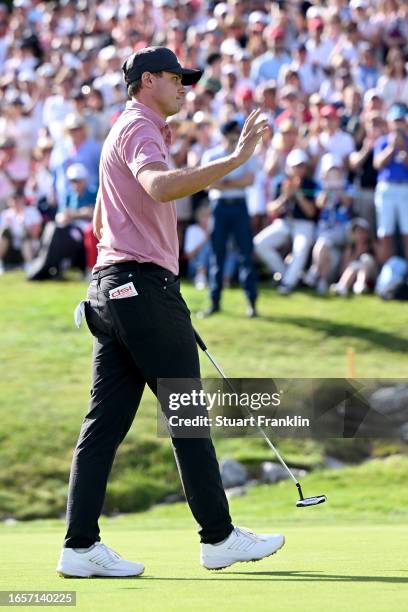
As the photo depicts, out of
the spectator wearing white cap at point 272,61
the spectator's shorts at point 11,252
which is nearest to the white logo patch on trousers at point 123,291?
the spectator wearing white cap at point 272,61

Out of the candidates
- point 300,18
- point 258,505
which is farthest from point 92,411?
point 300,18

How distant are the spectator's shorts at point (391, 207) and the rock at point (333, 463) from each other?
416cm

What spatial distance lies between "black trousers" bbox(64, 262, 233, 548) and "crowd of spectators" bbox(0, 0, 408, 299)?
8045mm

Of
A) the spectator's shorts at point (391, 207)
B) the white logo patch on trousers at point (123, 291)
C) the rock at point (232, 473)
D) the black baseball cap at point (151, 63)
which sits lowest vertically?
the rock at point (232, 473)

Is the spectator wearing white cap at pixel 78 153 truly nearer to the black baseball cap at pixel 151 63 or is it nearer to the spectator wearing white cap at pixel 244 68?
the spectator wearing white cap at pixel 244 68

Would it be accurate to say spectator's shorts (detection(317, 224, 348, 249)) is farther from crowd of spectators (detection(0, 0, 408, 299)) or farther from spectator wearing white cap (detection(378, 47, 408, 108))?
spectator wearing white cap (detection(378, 47, 408, 108))

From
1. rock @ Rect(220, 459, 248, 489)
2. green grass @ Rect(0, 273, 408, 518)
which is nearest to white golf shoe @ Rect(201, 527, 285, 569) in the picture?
green grass @ Rect(0, 273, 408, 518)

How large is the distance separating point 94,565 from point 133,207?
169cm

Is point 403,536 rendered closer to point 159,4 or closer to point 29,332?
point 29,332

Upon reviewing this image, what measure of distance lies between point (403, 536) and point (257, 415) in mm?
1618

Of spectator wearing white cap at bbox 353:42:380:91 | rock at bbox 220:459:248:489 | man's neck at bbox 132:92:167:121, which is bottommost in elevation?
rock at bbox 220:459:248:489

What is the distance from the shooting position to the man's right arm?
568 centimetres

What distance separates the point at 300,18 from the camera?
2011 centimetres

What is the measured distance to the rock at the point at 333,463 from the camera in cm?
1320
